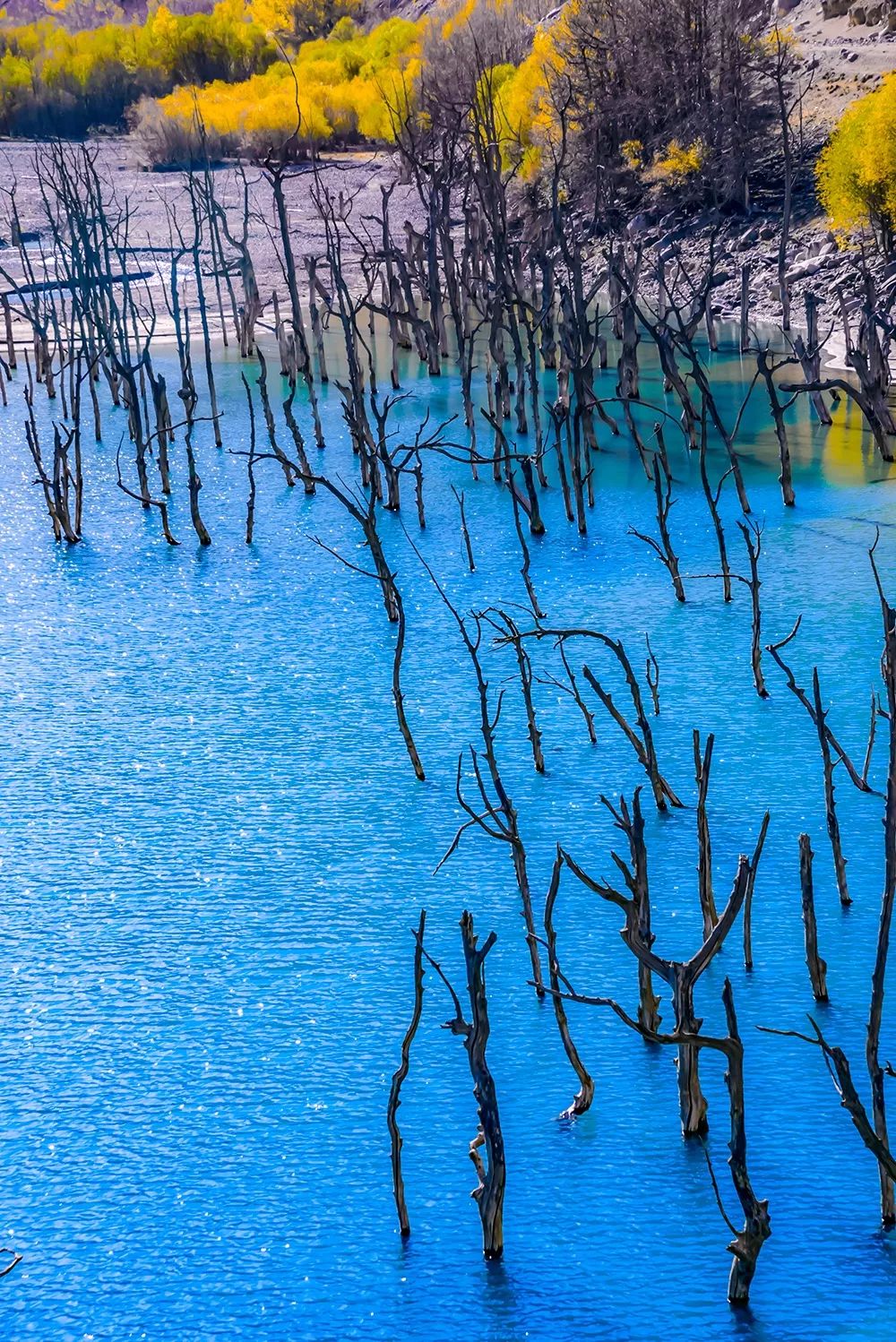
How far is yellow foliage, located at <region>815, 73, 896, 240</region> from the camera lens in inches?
727

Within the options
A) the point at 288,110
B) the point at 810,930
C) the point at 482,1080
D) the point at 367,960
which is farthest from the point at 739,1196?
the point at 288,110

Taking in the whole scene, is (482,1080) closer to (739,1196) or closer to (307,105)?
(739,1196)

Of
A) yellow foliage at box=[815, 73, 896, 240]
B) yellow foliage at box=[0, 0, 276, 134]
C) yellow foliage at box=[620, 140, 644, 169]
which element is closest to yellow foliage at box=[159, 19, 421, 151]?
yellow foliage at box=[0, 0, 276, 134]

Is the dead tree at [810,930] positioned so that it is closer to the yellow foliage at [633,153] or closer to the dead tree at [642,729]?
the dead tree at [642,729]

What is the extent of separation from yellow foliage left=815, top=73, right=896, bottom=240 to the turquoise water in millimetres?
9314

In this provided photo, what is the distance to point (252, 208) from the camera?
91.2 ft

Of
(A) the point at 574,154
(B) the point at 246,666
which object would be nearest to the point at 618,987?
(B) the point at 246,666

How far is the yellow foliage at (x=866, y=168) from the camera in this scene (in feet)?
60.6

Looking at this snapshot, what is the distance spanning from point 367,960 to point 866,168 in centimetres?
1580

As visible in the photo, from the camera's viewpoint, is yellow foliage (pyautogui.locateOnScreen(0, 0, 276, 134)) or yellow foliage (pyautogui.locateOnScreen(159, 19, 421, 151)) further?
yellow foliage (pyautogui.locateOnScreen(0, 0, 276, 134))

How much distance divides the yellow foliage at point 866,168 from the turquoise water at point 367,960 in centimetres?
931

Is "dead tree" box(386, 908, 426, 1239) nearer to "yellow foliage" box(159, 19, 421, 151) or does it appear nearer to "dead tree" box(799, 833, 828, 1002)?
"dead tree" box(799, 833, 828, 1002)

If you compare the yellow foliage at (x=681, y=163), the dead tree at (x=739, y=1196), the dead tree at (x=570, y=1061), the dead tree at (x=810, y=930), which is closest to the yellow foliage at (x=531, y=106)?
the yellow foliage at (x=681, y=163)

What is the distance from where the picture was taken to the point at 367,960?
5961 mm
